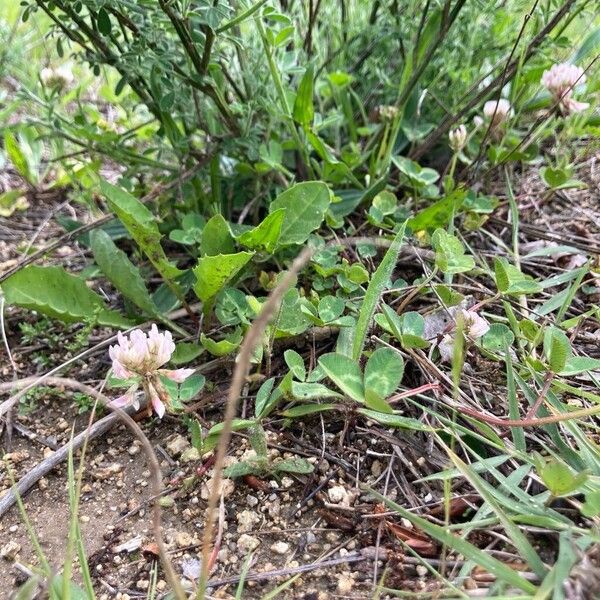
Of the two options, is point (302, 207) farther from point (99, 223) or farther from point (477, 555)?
point (477, 555)

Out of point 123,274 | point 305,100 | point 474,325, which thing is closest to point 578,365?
point 474,325

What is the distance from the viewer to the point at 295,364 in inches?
51.2

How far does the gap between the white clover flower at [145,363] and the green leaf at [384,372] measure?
36 cm

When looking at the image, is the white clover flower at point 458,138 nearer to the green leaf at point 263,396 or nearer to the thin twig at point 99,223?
the thin twig at point 99,223

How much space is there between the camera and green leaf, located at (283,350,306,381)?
1.28 m

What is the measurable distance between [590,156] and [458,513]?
143 cm

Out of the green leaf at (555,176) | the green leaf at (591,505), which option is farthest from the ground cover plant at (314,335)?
the green leaf at (555,176)

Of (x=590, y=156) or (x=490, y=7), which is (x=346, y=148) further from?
(x=590, y=156)

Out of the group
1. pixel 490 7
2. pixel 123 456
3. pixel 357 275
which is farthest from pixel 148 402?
pixel 490 7

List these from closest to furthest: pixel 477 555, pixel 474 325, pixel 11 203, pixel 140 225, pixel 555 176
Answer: pixel 477 555 < pixel 474 325 < pixel 140 225 < pixel 555 176 < pixel 11 203

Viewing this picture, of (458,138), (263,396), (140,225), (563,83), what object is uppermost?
(563,83)

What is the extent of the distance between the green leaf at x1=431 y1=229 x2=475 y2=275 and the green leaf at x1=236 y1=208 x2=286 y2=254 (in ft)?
1.16

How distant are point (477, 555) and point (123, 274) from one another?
3.52 ft

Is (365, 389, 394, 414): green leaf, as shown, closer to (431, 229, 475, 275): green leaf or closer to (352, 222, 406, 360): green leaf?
(352, 222, 406, 360): green leaf
